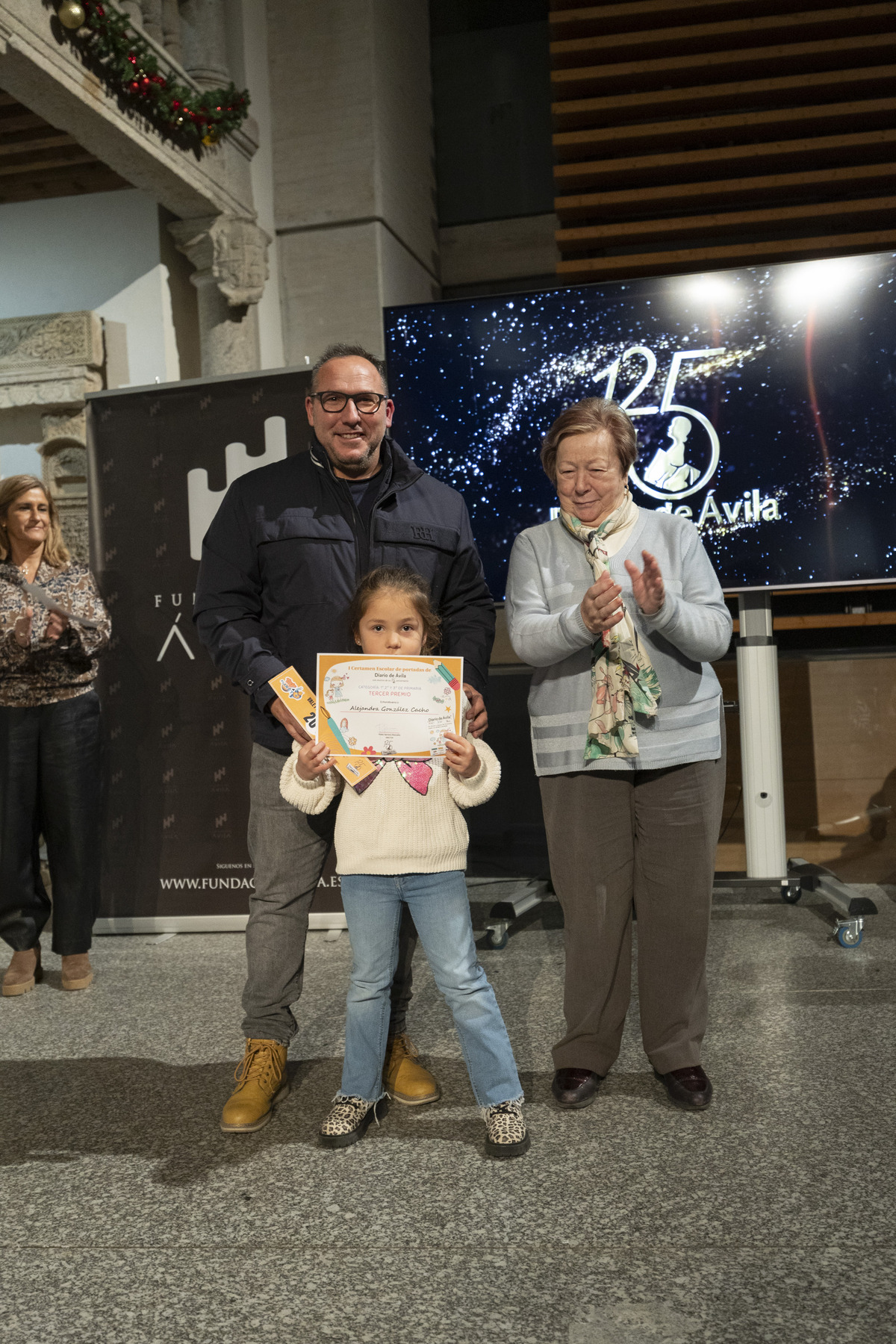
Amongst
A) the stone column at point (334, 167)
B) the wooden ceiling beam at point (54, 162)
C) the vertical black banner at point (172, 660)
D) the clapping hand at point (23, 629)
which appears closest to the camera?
the clapping hand at point (23, 629)

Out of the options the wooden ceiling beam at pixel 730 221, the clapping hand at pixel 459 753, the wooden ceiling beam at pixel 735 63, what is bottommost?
the clapping hand at pixel 459 753

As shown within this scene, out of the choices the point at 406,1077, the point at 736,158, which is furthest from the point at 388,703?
the point at 736,158

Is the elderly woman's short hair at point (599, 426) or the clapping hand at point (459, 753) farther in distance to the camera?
the elderly woman's short hair at point (599, 426)

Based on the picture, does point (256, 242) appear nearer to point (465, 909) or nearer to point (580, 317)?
point (580, 317)

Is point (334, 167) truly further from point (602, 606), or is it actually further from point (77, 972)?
point (602, 606)

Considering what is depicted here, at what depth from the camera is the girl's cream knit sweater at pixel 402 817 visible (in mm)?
1933

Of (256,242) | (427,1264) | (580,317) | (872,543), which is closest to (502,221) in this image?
(256,242)

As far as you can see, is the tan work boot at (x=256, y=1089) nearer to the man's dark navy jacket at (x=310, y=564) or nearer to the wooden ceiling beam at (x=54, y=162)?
the man's dark navy jacket at (x=310, y=564)

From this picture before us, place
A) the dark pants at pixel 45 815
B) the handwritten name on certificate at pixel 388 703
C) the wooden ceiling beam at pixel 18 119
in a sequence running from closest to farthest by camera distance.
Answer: the handwritten name on certificate at pixel 388 703
the dark pants at pixel 45 815
the wooden ceiling beam at pixel 18 119

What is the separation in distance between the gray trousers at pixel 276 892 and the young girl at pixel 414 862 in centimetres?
22

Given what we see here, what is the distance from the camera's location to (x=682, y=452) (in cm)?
354

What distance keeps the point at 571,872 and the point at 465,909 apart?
322mm

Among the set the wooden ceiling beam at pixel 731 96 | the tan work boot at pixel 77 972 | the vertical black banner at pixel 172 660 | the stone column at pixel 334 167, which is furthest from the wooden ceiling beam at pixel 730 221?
the tan work boot at pixel 77 972

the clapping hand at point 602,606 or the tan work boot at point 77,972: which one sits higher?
the clapping hand at point 602,606
